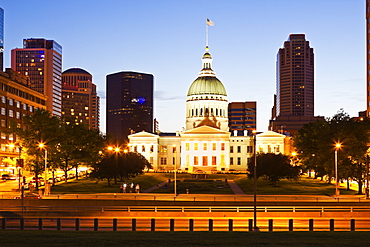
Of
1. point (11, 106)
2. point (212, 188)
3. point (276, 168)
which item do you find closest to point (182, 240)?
point (212, 188)

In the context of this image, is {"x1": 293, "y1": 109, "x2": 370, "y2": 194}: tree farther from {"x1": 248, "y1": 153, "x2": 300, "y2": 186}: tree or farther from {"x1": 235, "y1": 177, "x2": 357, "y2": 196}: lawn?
{"x1": 248, "y1": 153, "x2": 300, "y2": 186}: tree

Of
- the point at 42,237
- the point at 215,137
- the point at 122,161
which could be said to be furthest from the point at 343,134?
the point at 215,137

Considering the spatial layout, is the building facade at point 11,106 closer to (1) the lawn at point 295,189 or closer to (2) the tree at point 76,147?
(2) the tree at point 76,147

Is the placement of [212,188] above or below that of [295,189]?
below

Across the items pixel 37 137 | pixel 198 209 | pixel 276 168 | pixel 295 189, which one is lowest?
pixel 295 189

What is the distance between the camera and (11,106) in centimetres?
13950

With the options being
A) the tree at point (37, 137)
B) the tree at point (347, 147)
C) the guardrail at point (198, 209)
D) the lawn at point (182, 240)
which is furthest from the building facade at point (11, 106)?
the lawn at point (182, 240)

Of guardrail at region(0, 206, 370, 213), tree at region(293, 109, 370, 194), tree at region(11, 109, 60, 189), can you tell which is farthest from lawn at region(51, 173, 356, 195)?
guardrail at region(0, 206, 370, 213)

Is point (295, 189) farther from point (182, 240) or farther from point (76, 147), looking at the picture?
point (182, 240)

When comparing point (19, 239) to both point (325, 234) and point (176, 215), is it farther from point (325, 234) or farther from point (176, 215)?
point (176, 215)

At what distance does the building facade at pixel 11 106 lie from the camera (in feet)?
439

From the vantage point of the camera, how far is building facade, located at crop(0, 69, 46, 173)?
134m

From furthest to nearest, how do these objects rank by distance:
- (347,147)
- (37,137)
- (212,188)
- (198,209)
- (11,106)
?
(11,106), (212,188), (37,137), (347,147), (198,209)

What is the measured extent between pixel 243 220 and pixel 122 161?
50.8 m
